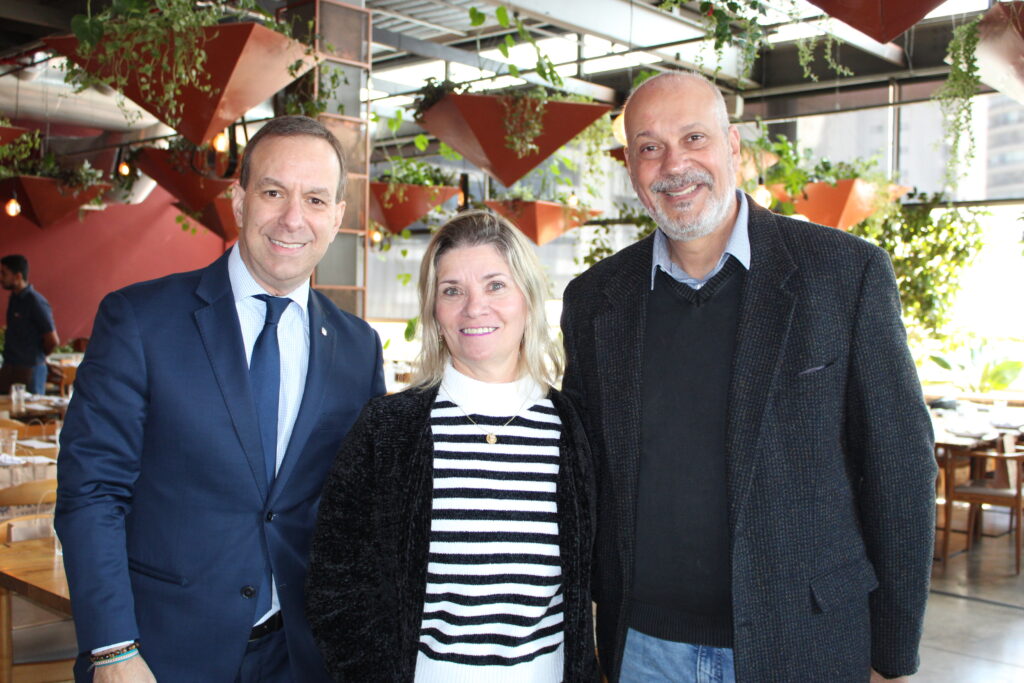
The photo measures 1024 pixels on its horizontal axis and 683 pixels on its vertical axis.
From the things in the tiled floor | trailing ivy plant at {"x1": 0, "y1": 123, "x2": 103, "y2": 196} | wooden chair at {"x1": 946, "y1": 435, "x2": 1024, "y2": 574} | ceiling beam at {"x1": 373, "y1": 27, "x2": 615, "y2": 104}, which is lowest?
the tiled floor

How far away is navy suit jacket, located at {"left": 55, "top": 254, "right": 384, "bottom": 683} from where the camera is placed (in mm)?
1670

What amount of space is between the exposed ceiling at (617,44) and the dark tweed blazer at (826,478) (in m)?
6.50

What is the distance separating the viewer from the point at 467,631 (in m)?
1.74

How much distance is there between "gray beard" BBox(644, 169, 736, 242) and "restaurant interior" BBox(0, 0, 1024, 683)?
950 millimetres

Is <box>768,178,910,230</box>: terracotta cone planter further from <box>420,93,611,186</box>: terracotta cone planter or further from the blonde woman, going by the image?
the blonde woman

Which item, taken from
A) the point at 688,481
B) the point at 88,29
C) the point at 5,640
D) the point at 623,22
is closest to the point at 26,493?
the point at 5,640

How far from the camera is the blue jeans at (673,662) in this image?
72.3 inches

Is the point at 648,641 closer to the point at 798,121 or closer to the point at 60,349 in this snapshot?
the point at 798,121

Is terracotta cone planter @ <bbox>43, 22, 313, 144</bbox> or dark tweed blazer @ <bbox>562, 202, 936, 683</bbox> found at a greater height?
terracotta cone planter @ <bbox>43, 22, 313, 144</bbox>

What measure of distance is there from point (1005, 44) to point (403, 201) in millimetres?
5766

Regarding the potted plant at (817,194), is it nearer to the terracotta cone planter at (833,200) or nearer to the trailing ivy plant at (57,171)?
the terracotta cone planter at (833,200)

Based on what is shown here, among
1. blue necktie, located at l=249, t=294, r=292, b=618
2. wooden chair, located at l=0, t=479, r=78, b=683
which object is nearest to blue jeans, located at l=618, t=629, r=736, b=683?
blue necktie, located at l=249, t=294, r=292, b=618

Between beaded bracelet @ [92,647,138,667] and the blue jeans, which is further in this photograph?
the blue jeans

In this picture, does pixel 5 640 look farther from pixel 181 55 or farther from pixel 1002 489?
pixel 1002 489
